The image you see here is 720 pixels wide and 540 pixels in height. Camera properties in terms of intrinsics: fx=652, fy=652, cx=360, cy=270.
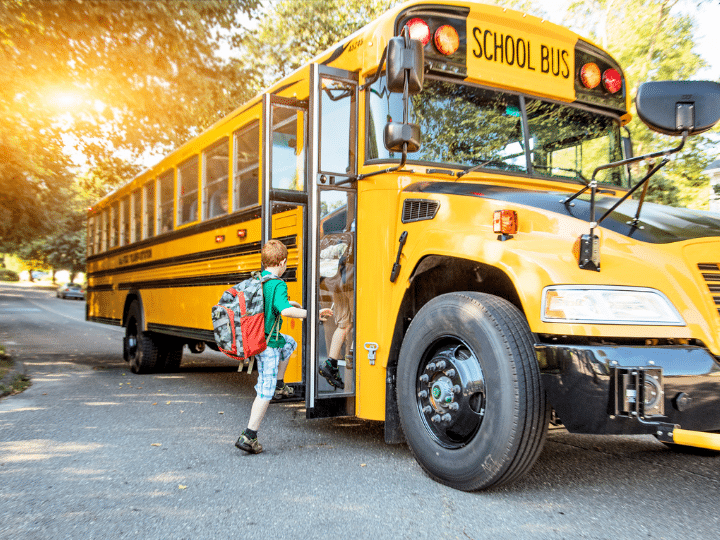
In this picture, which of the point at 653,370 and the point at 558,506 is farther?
the point at 558,506

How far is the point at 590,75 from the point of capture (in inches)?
178

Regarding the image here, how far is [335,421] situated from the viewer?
5461mm

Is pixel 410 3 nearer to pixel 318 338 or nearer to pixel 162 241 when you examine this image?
pixel 318 338

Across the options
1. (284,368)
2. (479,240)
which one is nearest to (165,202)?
(284,368)

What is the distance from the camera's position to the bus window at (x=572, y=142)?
4.29m

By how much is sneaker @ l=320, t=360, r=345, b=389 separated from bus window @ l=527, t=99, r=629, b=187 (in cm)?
186

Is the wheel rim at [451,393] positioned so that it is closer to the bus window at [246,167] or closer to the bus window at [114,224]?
the bus window at [246,167]

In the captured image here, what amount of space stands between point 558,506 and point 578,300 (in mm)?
1058

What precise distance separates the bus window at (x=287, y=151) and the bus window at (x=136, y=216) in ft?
14.1

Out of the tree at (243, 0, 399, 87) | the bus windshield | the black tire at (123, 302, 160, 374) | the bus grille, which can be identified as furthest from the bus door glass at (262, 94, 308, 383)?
the tree at (243, 0, 399, 87)

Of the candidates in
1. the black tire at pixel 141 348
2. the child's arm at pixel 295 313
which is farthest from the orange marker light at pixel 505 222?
the black tire at pixel 141 348

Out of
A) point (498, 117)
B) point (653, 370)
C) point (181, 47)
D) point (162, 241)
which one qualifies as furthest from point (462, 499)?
point (181, 47)

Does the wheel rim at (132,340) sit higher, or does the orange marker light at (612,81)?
the orange marker light at (612,81)

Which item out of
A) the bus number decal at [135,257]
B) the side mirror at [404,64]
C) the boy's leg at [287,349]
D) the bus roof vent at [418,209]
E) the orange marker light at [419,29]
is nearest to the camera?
the side mirror at [404,64]
